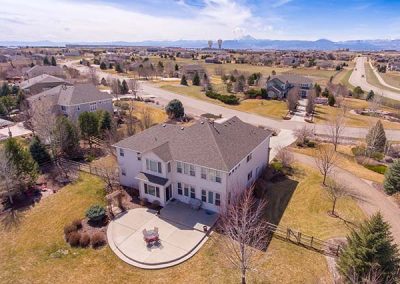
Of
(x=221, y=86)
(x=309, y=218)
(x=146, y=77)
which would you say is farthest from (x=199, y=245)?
(x=146, y=77)

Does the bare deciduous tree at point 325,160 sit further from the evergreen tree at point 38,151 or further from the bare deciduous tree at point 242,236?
the evergreen tree at point 38,151

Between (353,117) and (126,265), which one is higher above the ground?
(126,265)

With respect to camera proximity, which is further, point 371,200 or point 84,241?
point 371,200

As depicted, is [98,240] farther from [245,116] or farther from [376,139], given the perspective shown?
[245,116]

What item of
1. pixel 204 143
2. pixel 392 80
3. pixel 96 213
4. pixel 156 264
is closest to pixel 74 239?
pixel 96 213

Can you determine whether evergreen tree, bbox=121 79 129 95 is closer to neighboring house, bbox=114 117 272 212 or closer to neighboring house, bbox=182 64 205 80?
neighboring house, bbox=182 64 205 80

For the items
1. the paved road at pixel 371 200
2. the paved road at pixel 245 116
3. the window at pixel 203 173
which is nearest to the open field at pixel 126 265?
the paved road at pixel 371 200

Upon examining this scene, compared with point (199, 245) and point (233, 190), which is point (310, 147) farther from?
point (199, 245)
